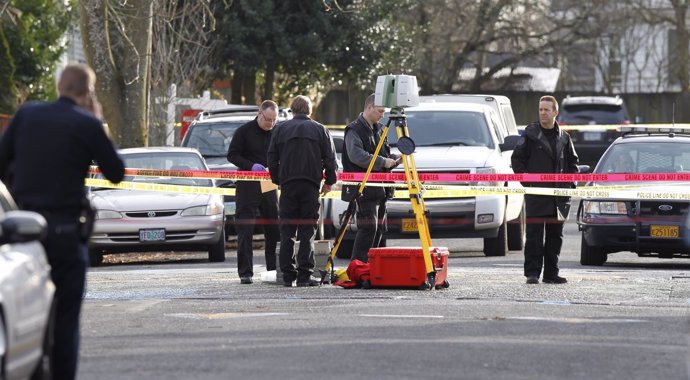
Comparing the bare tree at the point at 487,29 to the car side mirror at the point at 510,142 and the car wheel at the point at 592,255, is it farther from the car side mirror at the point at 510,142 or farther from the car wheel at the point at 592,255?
the car wheel at the point at 592,255

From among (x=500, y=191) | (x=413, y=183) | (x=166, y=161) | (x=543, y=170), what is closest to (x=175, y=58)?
(x=166, y=161)

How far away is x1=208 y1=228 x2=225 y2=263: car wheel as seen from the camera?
2002 centimetres

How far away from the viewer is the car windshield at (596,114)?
41562 mm

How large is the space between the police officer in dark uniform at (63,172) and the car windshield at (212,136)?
1546 cm

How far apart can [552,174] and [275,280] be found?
2833 mm

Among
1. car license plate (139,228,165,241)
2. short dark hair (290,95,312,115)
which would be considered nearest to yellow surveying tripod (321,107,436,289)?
short dark hair (290,95,312,115)

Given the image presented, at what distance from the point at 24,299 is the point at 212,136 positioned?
53.7ft

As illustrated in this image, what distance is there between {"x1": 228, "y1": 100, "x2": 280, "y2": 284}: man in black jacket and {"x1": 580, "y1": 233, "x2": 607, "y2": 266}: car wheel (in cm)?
392

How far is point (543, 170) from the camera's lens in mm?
15719

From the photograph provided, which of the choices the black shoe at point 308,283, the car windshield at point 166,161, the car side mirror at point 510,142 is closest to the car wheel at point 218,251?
the car windshield at point 166,161

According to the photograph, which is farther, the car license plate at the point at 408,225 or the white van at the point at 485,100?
the white van at the point at 485,100

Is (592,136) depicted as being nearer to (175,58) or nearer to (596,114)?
(596,114)

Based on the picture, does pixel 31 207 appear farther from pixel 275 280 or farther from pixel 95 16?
pixel 95 16

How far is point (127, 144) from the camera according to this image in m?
25.9
